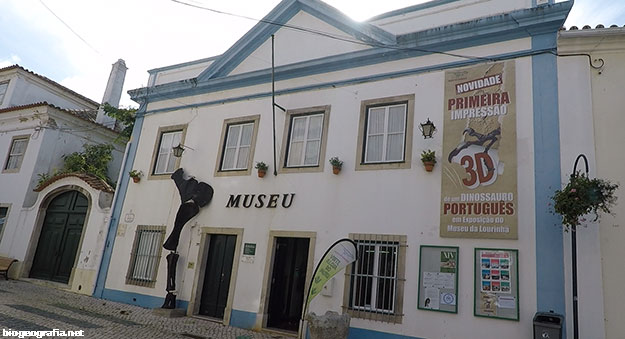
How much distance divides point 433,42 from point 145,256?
8675mm

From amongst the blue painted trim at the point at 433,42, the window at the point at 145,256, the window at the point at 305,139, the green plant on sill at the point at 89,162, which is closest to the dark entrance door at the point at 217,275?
the window at the point at 145,256

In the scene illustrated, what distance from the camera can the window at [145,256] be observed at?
34.2 ft

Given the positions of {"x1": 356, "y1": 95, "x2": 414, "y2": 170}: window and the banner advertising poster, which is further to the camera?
{"x1": 356, "y1": 95, "x2": 414, "y2": 170}: window

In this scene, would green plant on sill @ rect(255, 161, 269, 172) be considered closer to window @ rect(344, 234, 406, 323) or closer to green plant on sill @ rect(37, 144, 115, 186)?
window @ rect(344, 234, 406, 323)

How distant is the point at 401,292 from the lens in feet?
24.1

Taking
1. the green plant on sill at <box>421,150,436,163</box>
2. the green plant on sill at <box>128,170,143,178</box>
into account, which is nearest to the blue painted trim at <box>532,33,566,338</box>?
the green plant on sill at <box>421,150,436,163</box>

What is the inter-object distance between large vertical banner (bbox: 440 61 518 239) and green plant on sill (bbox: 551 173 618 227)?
881mm

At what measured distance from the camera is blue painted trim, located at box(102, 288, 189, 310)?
380 inches

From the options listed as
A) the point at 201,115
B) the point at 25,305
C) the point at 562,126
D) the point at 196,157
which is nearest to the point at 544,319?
the point at 562,126

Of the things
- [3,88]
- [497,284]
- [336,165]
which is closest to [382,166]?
[336,165]

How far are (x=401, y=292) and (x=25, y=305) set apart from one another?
25.7 ft

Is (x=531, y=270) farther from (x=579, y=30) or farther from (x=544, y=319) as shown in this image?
(x=579, y=30)

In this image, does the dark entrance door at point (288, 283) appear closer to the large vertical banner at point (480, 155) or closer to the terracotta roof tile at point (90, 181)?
the large vertical banner at point (480, 155)

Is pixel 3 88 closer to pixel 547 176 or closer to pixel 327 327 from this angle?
pixel 327 327
